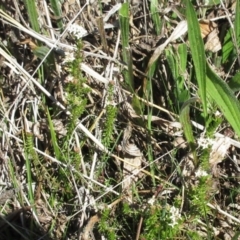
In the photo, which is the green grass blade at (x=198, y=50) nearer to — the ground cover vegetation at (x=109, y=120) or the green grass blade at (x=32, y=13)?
the ground cover vegetation at (x=109, y=120)

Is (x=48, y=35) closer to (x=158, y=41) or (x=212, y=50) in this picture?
(x=158, y=41)

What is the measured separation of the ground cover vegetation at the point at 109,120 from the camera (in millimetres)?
1980

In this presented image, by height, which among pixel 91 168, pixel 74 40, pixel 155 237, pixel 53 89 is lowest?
pixel 155 237

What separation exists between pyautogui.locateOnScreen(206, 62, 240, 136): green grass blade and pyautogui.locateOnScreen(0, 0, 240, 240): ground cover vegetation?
0.09 meters

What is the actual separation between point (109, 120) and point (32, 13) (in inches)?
18.7

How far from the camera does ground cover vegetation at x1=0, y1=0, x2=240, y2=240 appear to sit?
1.98m

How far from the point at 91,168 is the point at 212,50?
0.64m

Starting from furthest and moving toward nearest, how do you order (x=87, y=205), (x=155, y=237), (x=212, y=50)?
(x=212, y=50) < (x=87, y=205) < (x=155, y=237)

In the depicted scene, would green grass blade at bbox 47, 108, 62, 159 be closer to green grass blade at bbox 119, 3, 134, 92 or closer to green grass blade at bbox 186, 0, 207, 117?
green grass blade at bbox 119, 3, 134, 92


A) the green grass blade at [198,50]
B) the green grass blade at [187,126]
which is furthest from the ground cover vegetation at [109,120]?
the green grass blade at [198,50]

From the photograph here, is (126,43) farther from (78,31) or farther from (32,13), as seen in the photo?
(32,13)

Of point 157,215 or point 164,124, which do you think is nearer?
point 157,215

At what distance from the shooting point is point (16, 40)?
2.14 meters

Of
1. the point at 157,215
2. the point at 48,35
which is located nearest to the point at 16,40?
the point at 48,35
